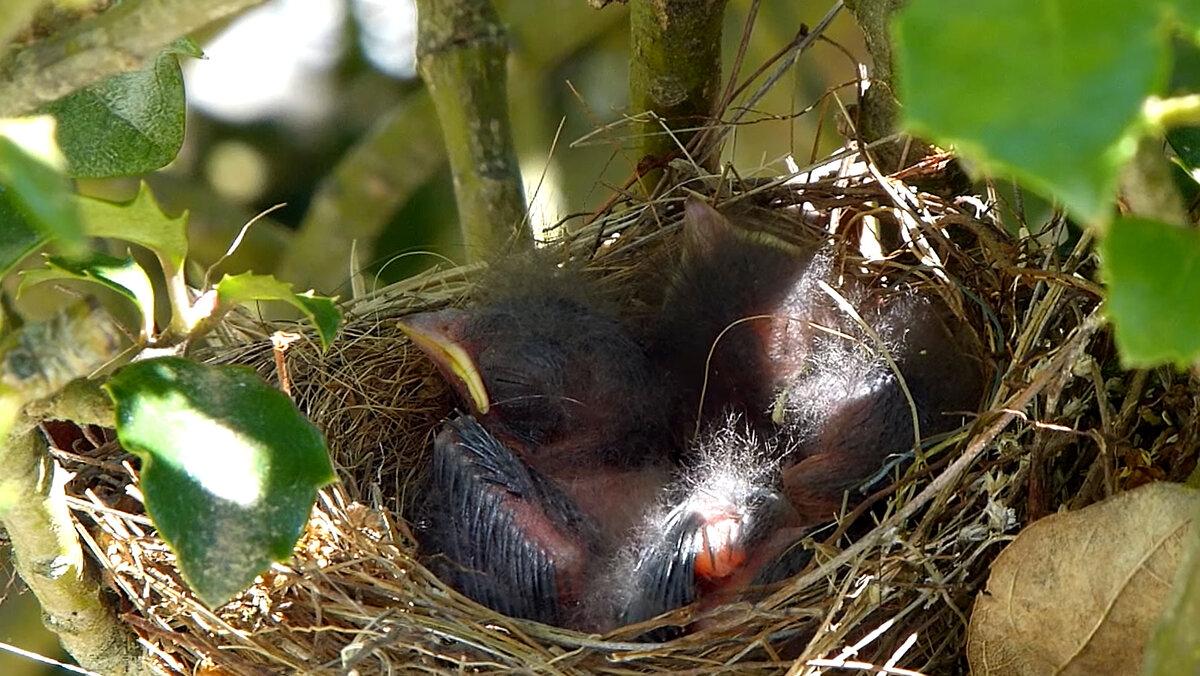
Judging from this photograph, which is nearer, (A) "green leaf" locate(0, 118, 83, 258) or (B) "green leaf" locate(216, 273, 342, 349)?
(A) "green leaf" locate(0, 118, 83, 258)

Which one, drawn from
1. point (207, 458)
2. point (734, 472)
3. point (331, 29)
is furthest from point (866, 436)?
point (331, 29)

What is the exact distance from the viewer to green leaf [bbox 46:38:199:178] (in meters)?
0.87

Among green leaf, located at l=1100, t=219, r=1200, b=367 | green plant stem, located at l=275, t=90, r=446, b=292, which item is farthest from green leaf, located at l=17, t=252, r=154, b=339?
green plant stem, located at l=275, t=90, r=446, b=292

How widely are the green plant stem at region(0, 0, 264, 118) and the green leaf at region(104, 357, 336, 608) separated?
0.19 m

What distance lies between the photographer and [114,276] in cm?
79

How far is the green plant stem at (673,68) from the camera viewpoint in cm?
123

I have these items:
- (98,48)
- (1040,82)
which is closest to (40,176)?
(98,48)

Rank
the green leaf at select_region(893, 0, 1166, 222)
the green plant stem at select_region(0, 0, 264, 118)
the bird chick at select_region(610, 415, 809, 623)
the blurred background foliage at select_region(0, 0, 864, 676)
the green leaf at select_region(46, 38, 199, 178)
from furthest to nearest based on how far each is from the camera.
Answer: the blurred background foliage at select_region(0, 0, 864, 676), the bird chick at select_region(610, 415, 809, 623), the green leaf at select_region(46, 38, 199, 178), the green plant stem at select_region(0, 0, 264, 118), the green leaf at select_region(893, 0, 1166, 222)

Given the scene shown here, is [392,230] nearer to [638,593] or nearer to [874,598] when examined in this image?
[638,593]

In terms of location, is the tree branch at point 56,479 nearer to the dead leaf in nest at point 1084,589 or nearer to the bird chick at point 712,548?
the bird chick at point 712,548

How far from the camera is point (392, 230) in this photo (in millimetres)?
2441

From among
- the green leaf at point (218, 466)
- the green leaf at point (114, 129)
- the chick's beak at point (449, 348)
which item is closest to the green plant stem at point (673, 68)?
the chick's beak at point (449, 348)

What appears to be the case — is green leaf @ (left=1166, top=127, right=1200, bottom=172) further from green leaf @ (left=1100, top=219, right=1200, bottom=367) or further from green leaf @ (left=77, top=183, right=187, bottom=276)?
green leaf @ (left=77, top=183, right=187, bottom=276)

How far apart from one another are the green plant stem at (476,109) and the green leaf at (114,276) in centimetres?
56
